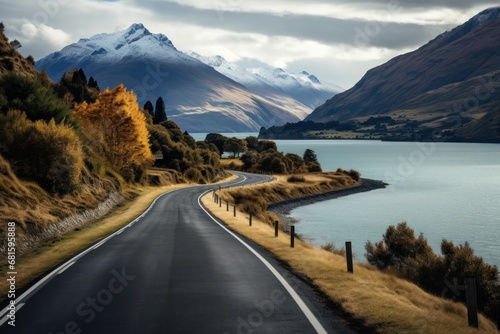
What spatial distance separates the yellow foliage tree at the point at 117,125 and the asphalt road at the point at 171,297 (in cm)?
5103

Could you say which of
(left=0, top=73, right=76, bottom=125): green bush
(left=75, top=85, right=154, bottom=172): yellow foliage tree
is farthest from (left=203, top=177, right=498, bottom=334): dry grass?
(left=75, top=85, right=154, bottom=172): yellow foliage tree

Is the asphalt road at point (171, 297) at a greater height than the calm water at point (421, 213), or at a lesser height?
greater

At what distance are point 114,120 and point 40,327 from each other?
6235 cm

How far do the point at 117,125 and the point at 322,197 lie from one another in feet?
145

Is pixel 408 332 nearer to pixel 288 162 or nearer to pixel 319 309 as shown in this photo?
pixel 319 309

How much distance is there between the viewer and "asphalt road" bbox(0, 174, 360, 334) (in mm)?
9406

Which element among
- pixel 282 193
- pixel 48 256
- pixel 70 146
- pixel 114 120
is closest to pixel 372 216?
pixel 282 193

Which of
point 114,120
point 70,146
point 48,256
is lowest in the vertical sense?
→ point 48,256

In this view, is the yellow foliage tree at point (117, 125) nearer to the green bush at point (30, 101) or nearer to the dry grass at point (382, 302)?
the green bush at point (30, 101)

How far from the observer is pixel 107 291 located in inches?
488

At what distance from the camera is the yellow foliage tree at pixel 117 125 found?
68.8 metres

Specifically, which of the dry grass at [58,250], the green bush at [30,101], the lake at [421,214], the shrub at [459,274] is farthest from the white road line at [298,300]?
the green bush at [30,101]

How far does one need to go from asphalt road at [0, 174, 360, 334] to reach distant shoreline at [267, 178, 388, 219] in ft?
188

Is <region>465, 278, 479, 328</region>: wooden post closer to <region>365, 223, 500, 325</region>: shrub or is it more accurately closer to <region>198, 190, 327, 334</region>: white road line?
<region>198, 190, 327, 334</region>: white road line
